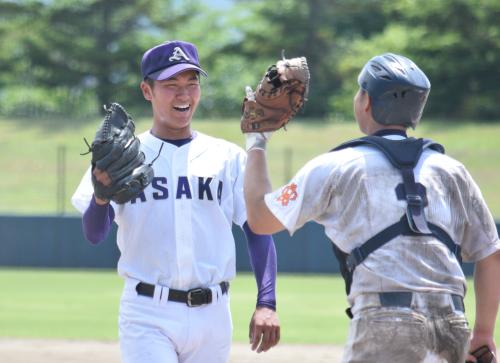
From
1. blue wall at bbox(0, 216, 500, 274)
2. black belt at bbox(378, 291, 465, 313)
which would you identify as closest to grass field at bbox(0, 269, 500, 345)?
blue wall at bbox(0, 216, 500, 274)

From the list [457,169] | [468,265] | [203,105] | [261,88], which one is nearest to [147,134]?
[261,88]

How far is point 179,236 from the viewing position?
497 cm

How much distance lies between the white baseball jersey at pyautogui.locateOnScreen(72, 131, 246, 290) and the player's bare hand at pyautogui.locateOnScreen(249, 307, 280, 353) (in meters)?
0.27

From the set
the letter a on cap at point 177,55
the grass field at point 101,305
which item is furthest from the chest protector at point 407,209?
the grass field at point 101,305

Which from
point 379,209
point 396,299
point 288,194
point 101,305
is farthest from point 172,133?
point 101,305

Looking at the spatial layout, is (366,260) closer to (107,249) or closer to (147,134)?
(147,134)

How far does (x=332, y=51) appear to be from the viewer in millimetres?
47438

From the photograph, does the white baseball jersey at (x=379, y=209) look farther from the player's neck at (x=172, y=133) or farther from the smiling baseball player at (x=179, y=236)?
the player's neck at (x=172, y=133)

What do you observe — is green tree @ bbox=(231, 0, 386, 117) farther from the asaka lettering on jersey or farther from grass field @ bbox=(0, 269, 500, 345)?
→ the asaka lettering on jersey

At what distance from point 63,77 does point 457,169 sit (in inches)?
1757

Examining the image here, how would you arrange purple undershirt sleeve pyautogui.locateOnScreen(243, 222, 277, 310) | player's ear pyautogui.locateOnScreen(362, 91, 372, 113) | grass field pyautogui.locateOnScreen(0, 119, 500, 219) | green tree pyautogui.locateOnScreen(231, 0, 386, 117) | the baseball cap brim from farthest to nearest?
green tree pyautogui.locateOnScreen(231, 0, 386, 117)
grass field pyautogui.locateOnScreen(0, 119, 500, 219)
the baseball cap brim
purple undershirt sleeve pyautogui.locateOnScreen(243, 222, 277, 310)
player's ear pyautogui.locateOnScreen(362, 91, 372, 113)

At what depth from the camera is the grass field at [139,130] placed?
93.1ft

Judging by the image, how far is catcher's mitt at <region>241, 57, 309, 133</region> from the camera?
4000mm

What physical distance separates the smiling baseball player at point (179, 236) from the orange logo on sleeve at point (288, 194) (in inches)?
47.5
